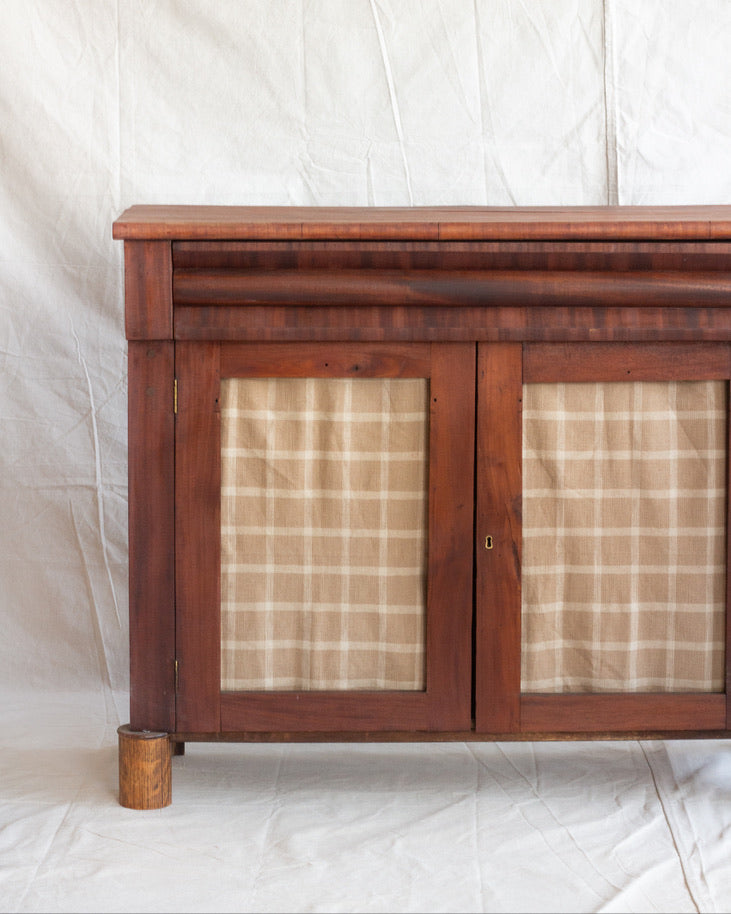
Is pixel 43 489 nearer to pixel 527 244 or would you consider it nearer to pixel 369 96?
pixel 369 96

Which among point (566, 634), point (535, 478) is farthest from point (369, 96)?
point (566, 634)

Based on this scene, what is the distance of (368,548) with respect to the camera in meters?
2.00

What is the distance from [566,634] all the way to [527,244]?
28.5 inches

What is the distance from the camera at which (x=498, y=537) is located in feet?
6.57

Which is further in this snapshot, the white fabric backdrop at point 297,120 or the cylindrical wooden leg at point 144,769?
the white fabric backdrop at point 297,120

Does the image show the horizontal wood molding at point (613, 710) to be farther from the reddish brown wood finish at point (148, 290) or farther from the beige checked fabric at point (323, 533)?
the reddish brown wood finish at point (148, 290)

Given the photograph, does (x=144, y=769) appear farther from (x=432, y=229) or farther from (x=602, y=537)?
(x=432, y=229)

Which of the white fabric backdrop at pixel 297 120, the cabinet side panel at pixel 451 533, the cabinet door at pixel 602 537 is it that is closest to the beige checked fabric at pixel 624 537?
the cabinet door at pixel 602 537

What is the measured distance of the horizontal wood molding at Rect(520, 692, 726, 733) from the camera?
2.02m

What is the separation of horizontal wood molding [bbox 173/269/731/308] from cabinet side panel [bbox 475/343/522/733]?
112 millimetres

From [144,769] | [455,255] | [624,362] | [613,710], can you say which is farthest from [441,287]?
[144,769]

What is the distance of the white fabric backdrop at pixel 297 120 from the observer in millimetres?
2631

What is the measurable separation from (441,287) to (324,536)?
0.50 m

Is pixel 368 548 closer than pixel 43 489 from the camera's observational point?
Yes
